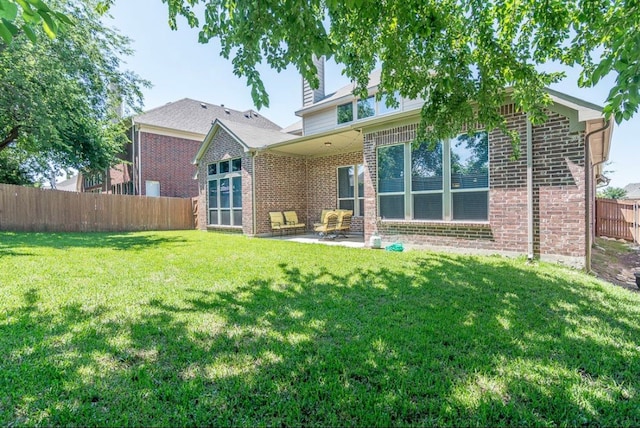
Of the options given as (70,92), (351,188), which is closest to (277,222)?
(351,188)

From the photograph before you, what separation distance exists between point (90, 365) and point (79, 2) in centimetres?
1709

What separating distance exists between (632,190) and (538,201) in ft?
174

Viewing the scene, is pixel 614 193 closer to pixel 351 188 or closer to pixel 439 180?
pixel 351 188

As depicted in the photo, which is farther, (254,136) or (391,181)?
(254,136)

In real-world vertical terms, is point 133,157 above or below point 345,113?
below

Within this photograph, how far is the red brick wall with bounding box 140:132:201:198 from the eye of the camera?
738 inches

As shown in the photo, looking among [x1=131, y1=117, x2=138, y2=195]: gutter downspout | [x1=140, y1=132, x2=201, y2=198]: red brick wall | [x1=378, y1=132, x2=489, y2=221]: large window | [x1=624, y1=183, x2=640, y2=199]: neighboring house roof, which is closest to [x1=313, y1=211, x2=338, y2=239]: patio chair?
[x1=378, y1=132, x2=489, y2=221]: large window

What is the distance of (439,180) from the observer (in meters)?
7.68

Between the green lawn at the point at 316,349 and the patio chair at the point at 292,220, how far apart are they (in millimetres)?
7306

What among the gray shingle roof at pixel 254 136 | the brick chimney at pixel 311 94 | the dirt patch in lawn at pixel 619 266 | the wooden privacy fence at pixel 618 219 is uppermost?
the brick chimney at pixel 311 94

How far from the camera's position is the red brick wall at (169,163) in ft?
61.5

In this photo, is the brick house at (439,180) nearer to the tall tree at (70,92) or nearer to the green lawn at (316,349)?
the green lawn at (316,349)

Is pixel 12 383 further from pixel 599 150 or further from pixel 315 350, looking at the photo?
pixel 599 150

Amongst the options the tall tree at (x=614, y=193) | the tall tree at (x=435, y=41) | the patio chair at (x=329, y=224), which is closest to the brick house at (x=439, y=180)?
the tall tree at (x=435, y=41)
